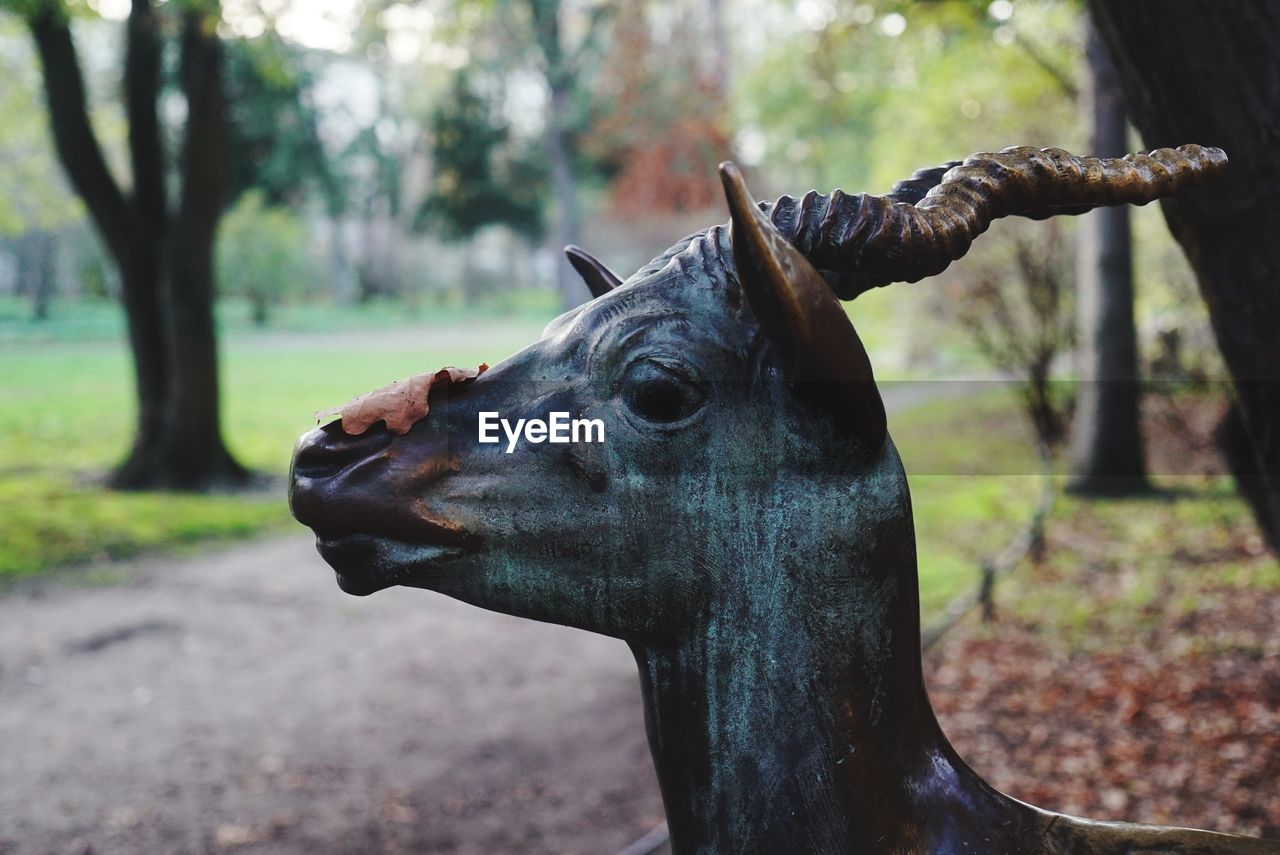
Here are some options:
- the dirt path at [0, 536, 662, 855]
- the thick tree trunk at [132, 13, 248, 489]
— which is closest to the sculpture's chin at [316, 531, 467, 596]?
the dirt path at [0, 536, 662, 855]

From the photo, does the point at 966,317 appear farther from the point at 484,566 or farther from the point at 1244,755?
the point at 484,566

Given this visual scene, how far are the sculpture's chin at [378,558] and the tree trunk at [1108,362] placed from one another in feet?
34.6

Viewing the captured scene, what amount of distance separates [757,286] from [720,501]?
0.31m

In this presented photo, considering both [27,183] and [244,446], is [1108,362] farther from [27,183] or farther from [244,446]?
[27,183]

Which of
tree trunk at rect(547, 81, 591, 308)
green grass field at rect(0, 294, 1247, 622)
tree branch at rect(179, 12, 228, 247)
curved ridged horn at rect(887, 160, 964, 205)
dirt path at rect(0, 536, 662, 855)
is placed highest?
tree trunk at rect(547, 81, 591, 308)

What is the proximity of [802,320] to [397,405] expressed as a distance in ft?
1.75

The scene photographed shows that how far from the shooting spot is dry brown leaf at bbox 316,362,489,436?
4.38ft

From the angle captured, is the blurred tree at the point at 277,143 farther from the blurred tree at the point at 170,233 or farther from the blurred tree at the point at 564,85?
the blurred tree at the point at 170,233

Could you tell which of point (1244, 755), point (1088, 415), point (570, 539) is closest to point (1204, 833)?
point (570, 539)

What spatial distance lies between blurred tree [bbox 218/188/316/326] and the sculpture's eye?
91.2 ft

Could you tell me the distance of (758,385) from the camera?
1334 mm

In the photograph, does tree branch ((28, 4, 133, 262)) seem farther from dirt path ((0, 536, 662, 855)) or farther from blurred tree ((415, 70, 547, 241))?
blurred tree ((415, 70, 547, 241))

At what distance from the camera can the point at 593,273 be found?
169cm

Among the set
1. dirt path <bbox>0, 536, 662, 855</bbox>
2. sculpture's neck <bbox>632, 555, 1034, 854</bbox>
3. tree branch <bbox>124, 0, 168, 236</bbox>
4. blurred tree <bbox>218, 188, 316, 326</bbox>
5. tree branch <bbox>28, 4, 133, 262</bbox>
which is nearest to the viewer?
sculpture's neck <bbox>632, 555, 1034, 854</bbox>
